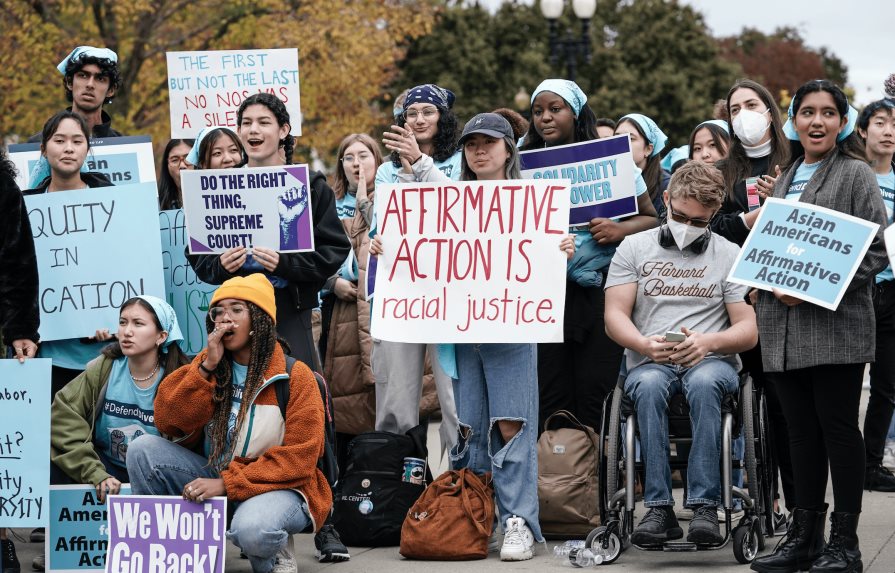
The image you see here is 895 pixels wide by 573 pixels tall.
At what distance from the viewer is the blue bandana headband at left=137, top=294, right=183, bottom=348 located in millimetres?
6074

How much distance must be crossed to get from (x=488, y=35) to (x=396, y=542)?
33726mm

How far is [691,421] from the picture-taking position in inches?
228

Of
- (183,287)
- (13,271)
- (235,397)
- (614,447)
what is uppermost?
(13,271)

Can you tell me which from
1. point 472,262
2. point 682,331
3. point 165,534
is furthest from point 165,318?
point 682,331

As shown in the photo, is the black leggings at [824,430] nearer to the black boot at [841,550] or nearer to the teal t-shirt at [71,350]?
the black boot at [841,550]

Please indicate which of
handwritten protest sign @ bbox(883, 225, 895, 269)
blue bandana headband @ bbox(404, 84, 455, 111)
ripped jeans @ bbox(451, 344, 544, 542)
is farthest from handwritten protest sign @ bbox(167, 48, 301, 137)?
handwritten protest sign @ bbox(883, 225, 895, 269)

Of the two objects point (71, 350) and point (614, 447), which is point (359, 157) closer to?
point (71, 350)

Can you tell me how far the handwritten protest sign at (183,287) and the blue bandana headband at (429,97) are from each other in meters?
1.32

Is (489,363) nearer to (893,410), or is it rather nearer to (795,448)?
(795,448)

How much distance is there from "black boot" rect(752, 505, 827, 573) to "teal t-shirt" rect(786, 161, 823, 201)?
1309 millimetres

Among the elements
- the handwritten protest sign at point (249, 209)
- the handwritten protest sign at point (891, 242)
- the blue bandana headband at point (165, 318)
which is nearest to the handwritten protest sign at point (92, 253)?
the handwritten protest sign at point (249, 209)

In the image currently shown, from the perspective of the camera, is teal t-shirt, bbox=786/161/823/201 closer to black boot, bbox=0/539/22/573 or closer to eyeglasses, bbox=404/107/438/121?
eyeglasses, bbox=404/107/438/121

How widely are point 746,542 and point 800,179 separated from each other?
155 cm

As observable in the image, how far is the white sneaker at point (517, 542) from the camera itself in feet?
19.5
